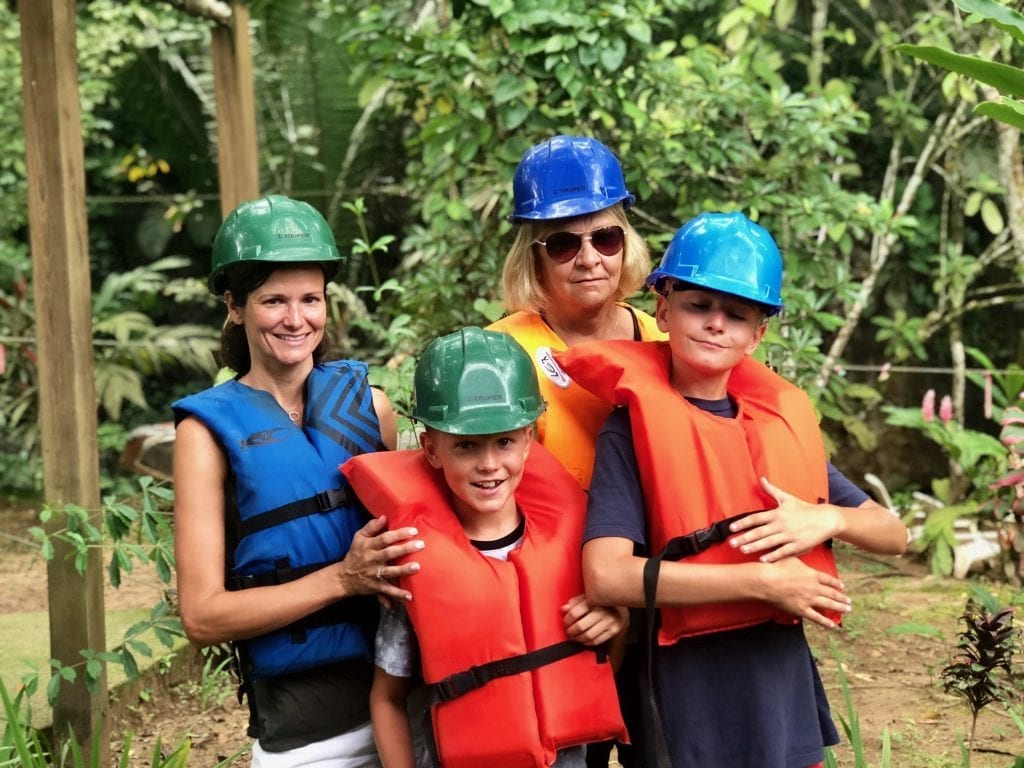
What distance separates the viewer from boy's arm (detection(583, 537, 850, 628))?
6.77 ft

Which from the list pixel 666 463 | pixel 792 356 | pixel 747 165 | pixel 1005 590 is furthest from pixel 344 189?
pixel 666 463

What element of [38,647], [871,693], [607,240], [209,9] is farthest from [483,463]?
Result: [209,9]

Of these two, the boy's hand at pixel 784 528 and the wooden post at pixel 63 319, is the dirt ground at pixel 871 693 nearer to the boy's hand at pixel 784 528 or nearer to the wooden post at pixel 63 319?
the wooden post at pixel 63 319

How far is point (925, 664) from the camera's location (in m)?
4.86

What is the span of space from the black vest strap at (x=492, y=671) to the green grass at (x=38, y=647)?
2202 mm

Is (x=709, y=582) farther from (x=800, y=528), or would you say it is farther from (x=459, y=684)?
(x=459, y=684)

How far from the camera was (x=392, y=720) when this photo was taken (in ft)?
7.11

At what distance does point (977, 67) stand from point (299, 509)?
4.55ft

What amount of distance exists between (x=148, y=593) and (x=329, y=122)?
15.2 ft

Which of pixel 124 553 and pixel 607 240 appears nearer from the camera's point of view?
pixel 607 240

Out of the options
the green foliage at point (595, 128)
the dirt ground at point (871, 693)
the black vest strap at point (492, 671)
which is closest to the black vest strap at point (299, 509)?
the black vest strap at point (492, 671)

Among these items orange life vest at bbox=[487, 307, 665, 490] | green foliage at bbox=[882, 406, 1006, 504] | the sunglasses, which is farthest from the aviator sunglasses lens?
green foliage at bbox=[882, 406, 1006, 504]

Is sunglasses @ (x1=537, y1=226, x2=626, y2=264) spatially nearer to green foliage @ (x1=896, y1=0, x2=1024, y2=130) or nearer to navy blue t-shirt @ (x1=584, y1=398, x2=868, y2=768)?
navy blue t-shirt @ (x1=584, y1=398, x2=868, y2=768)

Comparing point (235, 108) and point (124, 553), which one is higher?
point (235, 108)
